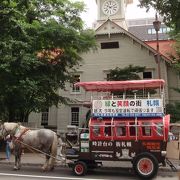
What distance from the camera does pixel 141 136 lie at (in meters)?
14.4

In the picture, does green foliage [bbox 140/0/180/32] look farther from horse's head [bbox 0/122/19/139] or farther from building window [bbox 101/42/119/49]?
building window [bbox 101/42/119/49]

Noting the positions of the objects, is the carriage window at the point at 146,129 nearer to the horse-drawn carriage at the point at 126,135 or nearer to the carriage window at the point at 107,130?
the horse-drawn carriage at the point at 126,135

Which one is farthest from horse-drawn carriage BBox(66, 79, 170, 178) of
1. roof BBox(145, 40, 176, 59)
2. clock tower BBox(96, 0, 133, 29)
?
clock tower BBox(96, 0, 133, 29)

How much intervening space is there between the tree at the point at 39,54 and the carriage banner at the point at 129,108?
7.67 metres

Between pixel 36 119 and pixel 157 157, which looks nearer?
pixel 157 157

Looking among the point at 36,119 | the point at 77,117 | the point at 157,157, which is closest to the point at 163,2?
the point at 157,157

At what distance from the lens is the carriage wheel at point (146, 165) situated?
1385cm

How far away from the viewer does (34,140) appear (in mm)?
16312

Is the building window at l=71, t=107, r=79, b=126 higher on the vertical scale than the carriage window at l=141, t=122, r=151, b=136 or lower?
higher

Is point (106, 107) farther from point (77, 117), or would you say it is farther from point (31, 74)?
point (77, 117)

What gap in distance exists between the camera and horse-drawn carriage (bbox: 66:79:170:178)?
46.3ft

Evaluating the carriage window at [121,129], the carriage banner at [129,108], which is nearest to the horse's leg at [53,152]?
the carriage banner at [129,108]

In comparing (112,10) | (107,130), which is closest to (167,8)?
(107,130)

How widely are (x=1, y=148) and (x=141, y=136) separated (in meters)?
15.3
